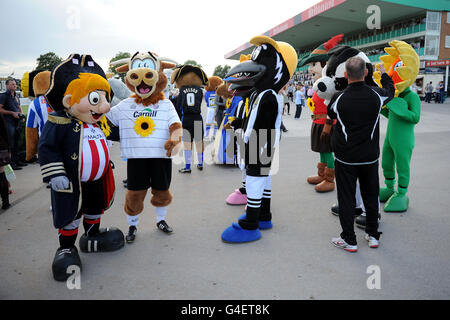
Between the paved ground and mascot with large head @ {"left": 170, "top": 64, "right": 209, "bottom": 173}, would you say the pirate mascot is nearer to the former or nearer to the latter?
the paved ground

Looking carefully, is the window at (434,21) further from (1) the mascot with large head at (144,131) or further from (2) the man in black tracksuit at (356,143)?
(1) the mascot with large head at (144,131)

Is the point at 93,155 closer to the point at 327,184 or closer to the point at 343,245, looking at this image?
the point at 343,245

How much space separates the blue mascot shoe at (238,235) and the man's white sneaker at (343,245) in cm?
77

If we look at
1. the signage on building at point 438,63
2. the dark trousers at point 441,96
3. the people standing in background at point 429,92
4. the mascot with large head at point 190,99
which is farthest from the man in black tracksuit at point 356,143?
the signage on building at point 438,63

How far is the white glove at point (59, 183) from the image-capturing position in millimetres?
2658

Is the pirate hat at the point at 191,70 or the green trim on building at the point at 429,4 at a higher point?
the green trim on building at the point at 429,4

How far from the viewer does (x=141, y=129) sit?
10.8ft

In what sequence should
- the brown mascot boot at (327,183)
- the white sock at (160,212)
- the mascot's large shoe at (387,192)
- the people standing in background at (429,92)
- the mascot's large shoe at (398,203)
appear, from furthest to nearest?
the people standing in background at (429,92) → the brown mascot boot at (327,183) → the mascot's large shoe at (387,192) → the mascot's large shoe at (398,203) → the white sock at (160,212)

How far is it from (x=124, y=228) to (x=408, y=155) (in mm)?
3552

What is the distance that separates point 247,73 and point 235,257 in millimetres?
1874

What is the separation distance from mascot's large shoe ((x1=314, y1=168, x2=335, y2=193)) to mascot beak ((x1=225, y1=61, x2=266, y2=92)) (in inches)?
90.2

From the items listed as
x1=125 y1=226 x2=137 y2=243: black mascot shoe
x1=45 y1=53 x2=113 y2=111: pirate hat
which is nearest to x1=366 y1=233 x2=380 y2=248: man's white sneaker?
x1=125 y1=226 x2=137 y2=243: black mascot shoe

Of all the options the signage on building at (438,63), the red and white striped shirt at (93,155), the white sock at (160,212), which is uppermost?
the signage on building at (438,63)
